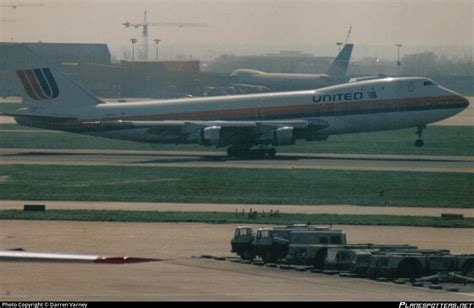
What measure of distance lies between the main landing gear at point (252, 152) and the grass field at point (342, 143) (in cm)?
931

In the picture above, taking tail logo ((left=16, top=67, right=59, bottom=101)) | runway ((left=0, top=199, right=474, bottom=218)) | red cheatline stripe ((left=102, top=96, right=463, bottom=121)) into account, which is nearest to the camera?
runway ((left=0, top=199, right=474, bottom=218))

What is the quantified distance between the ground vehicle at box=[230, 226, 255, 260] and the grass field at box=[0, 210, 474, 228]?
28.7 ft

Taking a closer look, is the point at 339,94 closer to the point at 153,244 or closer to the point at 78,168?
A: the point at 78,168

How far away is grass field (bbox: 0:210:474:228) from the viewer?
54.1 meters

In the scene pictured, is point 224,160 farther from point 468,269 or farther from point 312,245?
point 468,269

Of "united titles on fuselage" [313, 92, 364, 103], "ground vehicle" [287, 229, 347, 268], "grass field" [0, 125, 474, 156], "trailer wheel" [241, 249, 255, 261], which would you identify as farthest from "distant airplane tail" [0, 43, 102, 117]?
"ground vehicle" [287, 229, 347, 268]

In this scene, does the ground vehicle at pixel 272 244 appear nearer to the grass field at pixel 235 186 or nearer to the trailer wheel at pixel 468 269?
the trailer wheel at pixel 468 269

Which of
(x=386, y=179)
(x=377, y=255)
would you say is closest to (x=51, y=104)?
(x=386, y=179)

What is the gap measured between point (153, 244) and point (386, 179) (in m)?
31.0

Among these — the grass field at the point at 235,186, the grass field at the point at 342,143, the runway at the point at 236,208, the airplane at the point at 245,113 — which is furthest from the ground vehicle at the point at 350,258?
the grass field at the point at 342,143

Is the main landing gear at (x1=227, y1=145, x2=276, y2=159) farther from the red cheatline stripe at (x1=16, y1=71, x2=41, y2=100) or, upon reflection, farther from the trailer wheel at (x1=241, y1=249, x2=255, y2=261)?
the trailer wheel at (x1=241, y1=249, x2=255, y2=261)

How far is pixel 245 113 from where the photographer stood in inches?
3679

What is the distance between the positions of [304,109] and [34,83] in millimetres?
21144

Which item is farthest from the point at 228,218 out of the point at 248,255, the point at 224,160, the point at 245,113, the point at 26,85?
the point at 26,85
